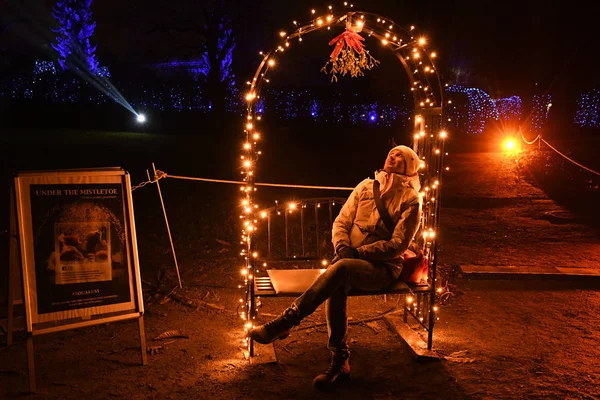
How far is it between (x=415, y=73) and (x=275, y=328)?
3.00 meters


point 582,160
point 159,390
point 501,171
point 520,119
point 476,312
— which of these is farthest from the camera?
point 520,119

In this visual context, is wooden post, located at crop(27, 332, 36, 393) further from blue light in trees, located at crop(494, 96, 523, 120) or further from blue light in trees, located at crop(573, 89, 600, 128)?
blue light in trees, located at crop(573, 89, 600, 128)

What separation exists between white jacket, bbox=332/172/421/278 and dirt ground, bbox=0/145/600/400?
1.02 m

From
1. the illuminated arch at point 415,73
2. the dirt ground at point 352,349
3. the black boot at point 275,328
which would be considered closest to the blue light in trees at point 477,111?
the dirt ground at point 352,349

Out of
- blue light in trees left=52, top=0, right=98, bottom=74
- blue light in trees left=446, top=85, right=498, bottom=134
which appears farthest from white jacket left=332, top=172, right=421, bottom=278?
blue light in trees left=52, top=0, right=98, bottom=74

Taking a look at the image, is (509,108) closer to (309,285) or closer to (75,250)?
(309,285)

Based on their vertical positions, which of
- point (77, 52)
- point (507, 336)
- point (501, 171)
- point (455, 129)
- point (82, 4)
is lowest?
point (507, 336)

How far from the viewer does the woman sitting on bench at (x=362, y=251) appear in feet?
12.9

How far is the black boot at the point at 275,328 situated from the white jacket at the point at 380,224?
83 centimetres

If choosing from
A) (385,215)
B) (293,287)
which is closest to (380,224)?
(385,215)

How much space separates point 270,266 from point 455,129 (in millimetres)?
17141

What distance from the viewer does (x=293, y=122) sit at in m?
20.5

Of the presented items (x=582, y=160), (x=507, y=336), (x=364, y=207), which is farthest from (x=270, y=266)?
(x=582, y=160)

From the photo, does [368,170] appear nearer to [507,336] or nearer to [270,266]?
[270,266]
